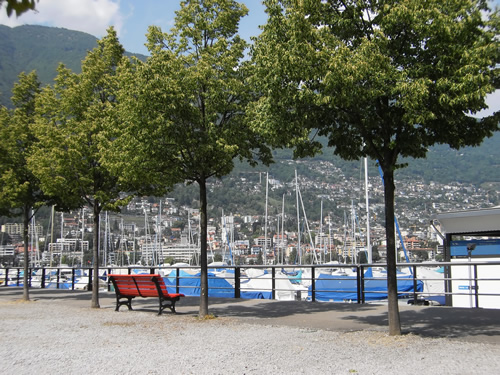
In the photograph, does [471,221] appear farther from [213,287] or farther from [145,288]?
[145,288]

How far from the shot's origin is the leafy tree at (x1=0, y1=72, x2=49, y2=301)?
1917cm

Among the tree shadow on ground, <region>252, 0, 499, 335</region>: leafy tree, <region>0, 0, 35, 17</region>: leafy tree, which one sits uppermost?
<region>252, 0, 499, 335</region>: leafy tree

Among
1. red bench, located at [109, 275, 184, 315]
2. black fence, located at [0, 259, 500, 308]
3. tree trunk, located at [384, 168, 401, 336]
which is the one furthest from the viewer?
red bench, located at [109, 275, 184, 315]

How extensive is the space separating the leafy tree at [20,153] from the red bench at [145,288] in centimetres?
629

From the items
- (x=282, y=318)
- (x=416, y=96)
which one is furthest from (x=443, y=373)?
(x=282, y=318)

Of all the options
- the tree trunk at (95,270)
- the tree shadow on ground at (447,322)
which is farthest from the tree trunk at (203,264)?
the tree trunk at (95,270)

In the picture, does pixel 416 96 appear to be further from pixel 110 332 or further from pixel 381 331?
pixel 110 332

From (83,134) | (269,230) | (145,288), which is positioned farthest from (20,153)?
(269,230)

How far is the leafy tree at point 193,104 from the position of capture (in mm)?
12008

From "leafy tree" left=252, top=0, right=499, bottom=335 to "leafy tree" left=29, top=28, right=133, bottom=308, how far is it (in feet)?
23.9

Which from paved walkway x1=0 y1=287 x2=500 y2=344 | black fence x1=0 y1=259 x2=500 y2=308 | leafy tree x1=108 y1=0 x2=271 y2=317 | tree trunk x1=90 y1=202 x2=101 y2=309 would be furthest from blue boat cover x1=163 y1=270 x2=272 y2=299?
leafy tree x1=108 y1=0 x2=271 y2=317

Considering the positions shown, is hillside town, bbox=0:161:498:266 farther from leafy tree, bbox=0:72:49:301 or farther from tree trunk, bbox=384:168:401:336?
tree trunk, bbox=384:168:401:336

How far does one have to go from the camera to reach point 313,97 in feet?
29.6

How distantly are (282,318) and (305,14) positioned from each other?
675 centimetres
